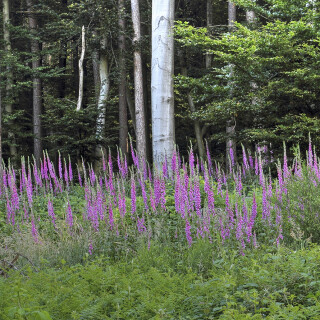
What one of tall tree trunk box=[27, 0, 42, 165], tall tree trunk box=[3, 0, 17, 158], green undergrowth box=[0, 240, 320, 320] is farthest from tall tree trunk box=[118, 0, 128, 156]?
green undergrowth box=[0, 240, 320, 320]

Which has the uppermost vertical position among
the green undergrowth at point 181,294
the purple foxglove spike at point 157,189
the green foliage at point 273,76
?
the green foliage at point 273,76

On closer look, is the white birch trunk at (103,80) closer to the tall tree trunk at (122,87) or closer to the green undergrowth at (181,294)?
the tall tree trunk at (122,87)

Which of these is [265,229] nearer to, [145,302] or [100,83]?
[145,302]

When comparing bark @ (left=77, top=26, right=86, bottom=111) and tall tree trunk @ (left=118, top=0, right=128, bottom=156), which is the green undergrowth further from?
tall tree trunk @ (left=118, top=0, right=128, bottom=156)

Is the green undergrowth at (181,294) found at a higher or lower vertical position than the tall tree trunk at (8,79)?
lower

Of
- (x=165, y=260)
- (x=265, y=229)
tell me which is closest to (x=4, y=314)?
(x=165, y=260)

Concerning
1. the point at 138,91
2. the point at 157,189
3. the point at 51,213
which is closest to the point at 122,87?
the point at 138,91

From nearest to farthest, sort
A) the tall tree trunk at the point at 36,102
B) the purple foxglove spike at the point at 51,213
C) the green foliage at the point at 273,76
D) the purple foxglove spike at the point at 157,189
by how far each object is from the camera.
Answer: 1. the purple foxglove spike at the point at 157,189
2. the purple foxglove spike at the point at 51,213
3. the green foliage at the point at 273,76
4. the tall tree trunk at the point at 36,102

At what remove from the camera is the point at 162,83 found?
1253 cm

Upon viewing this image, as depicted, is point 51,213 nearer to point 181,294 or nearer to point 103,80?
point 181,294

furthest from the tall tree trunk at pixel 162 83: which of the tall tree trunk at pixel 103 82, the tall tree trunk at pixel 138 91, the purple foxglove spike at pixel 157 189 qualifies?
the purple foxglove spike at pixel 157 189

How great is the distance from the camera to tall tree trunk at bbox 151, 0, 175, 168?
40.5 ft

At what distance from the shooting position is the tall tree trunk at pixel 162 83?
12.3 m

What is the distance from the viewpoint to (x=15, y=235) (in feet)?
25.9
